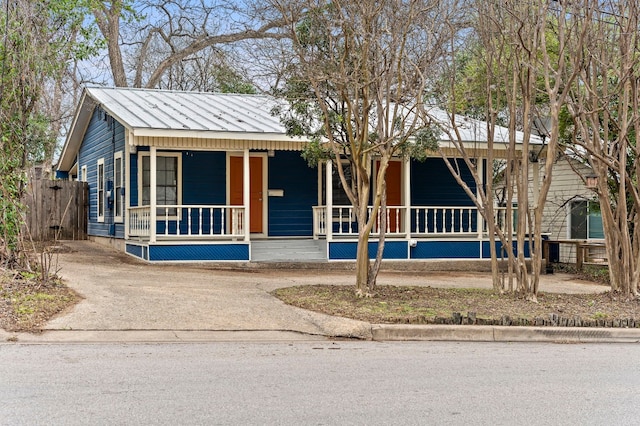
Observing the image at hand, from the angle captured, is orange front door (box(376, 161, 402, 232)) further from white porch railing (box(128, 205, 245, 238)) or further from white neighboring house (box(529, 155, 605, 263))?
white neighboring house (box(529, 155, 605, 263))

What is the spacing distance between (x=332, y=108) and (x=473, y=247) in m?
7.90

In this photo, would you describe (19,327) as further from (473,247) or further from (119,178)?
(473,247)

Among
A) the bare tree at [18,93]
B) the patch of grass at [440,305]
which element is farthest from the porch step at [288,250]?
the bare tree at [18,93]

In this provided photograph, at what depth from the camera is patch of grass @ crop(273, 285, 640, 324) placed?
10.3 m

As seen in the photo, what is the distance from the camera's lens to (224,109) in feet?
64.6

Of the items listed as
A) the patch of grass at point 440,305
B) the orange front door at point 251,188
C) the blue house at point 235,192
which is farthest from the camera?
the orange front door at point 251,188

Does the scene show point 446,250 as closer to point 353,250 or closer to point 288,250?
point 353,250

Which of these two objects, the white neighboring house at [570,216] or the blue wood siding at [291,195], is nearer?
the blue wood siding at [291,195]

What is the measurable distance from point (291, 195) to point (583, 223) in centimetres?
988

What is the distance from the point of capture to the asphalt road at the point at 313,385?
5680 millimetres

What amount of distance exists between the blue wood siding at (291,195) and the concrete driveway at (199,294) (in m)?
2.91

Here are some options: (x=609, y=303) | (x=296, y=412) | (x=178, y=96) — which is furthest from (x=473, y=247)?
(x=296, y=412)

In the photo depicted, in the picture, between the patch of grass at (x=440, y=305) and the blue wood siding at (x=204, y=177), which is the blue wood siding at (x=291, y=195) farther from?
the patch of grass at (x=440, y=305)

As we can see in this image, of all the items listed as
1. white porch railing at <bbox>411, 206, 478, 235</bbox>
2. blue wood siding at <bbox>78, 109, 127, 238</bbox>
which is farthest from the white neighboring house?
blue wood siding at <bbox>78, 109, 127, 238</bbox>
